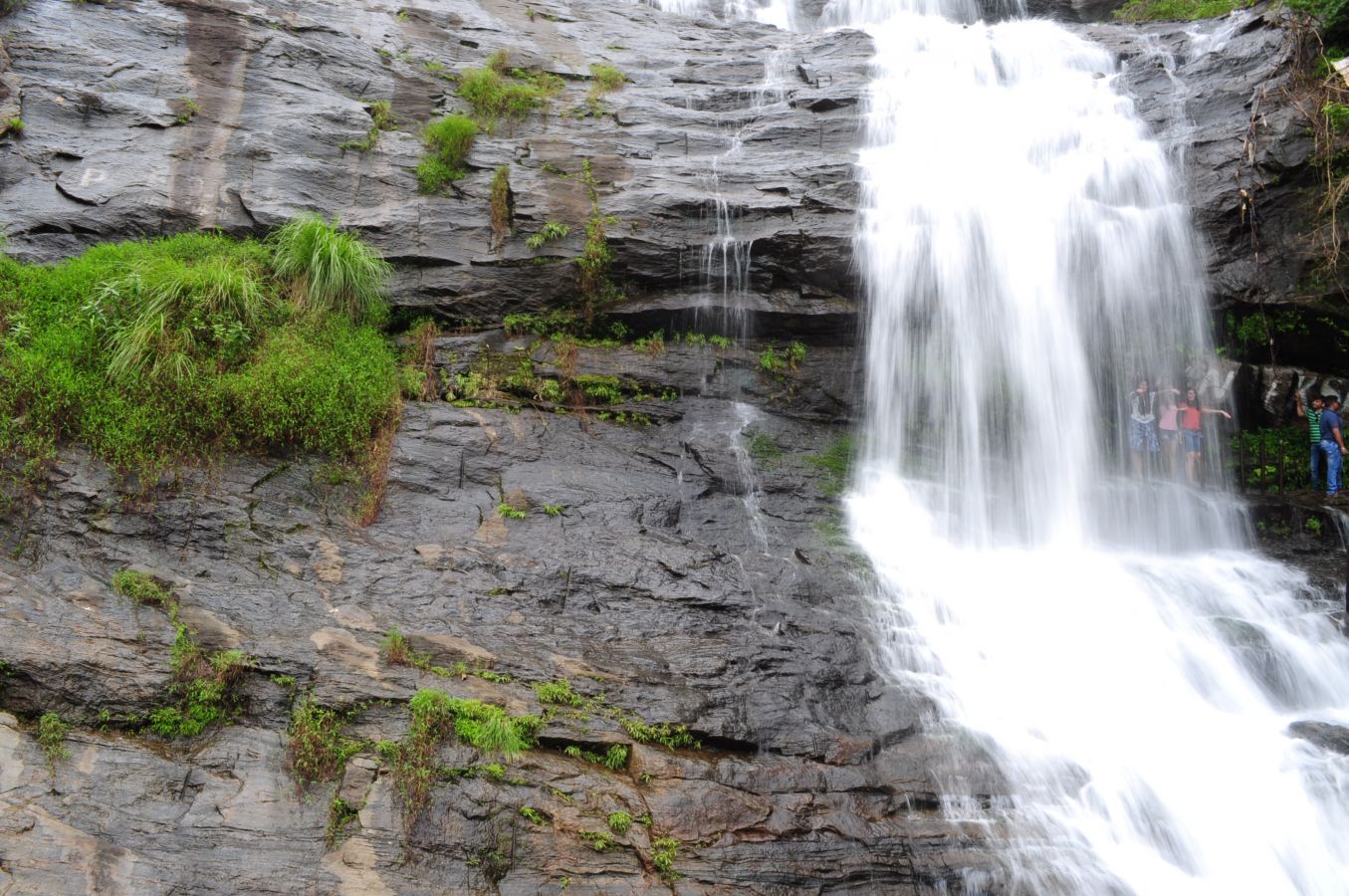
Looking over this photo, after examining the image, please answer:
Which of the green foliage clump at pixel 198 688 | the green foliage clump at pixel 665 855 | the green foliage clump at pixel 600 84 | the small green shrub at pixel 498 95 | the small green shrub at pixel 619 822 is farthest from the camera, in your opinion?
the green foliage clump at pixel 600 84

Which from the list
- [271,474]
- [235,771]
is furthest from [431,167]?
[235,771]

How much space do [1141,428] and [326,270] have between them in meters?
10.5

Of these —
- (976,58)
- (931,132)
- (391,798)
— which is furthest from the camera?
(976,58)

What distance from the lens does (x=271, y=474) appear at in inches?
301

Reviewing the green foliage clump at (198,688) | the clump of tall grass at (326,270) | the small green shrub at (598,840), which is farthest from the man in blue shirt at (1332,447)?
the green foliage clump at (198,688)

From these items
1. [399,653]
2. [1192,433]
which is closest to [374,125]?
[399,653]

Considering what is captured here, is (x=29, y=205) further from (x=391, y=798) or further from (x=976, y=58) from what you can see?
(x=976, y=58)

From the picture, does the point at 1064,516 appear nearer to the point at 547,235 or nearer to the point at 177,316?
the point at 547,235

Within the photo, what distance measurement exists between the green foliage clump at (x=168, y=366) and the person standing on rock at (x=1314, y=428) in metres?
11.4

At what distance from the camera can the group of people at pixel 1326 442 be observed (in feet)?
33.2

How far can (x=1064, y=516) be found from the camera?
9.95 meters

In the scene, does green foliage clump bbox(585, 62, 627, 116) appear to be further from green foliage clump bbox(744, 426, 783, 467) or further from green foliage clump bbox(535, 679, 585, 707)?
green foliage clump bbox(535, 679, 585, 707)

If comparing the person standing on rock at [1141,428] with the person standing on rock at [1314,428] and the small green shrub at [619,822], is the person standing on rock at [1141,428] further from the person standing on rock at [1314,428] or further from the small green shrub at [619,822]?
the small green shrub at [619,822]

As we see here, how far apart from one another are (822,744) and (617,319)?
20.0 feet
